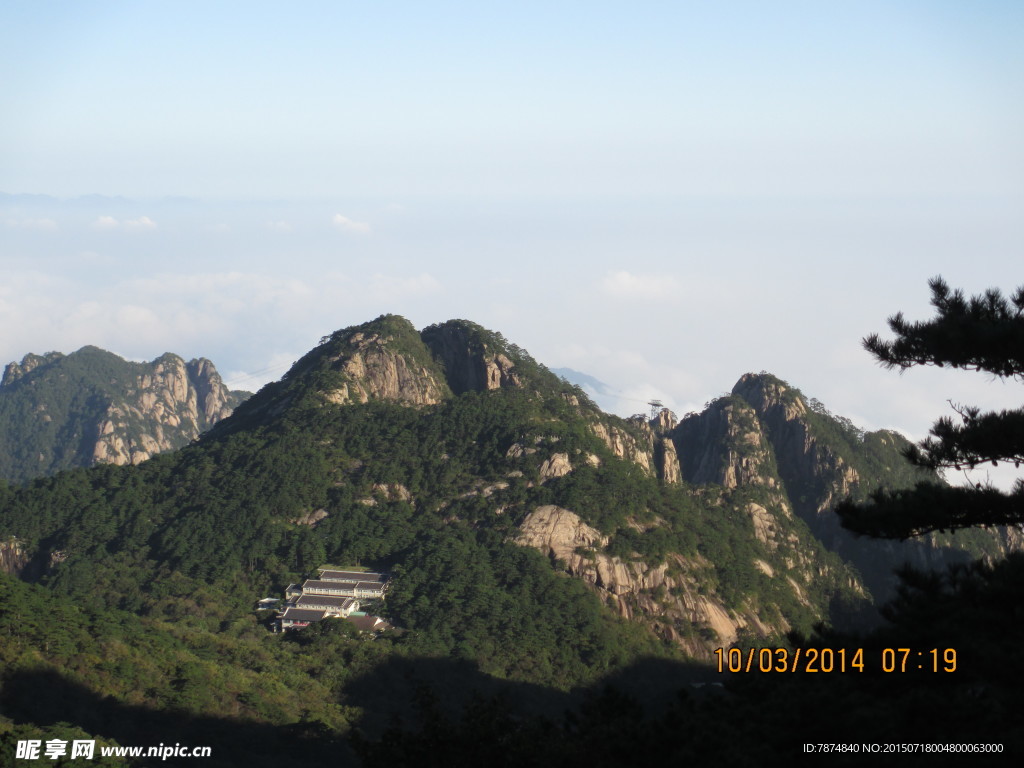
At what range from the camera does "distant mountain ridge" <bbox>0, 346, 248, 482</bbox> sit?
394 feet

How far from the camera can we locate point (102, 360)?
454 feet

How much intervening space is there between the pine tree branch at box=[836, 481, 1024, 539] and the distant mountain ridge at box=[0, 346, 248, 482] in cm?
10438

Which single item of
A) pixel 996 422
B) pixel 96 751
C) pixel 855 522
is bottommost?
pixel 96 751

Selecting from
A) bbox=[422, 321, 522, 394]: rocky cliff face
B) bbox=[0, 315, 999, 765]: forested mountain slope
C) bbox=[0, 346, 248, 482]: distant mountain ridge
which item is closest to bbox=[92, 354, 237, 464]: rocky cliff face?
bbox=[0, 346, 248, 482]: distant mountain ridge

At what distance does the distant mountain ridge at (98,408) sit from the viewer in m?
120

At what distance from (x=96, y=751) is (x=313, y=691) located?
589 inches

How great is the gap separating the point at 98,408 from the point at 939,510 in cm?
11854

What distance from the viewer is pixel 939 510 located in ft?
70.4

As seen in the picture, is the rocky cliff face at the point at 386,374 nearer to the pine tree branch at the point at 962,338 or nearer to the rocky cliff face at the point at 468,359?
the rocky cliff face at the point at 468,359

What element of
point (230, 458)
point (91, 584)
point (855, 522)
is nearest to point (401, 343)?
point (230, 458)

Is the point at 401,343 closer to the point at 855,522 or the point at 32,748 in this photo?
the point at 32,748
